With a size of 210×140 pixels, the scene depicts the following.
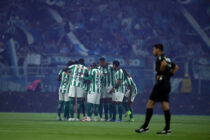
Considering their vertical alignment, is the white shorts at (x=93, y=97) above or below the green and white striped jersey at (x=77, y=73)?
below

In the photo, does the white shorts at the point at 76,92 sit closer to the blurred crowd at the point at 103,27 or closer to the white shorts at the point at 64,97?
the white shorts at the point at 64,97

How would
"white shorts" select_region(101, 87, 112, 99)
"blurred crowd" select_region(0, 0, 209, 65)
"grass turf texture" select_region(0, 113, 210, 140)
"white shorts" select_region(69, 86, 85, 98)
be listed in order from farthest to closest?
"blurred crowd" select_region(0, 0, 209, 65)
"white shorts" select_region(101, 87, 112, 99)
"white shorts" select_region(69, 86, 85, 98)
"grass turf texture" select_region(0, 113, 210, 140)

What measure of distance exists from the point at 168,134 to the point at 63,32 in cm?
2543

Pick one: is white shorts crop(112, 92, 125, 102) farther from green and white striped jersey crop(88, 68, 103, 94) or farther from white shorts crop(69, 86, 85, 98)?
white shorts crop(69, 86, 85, 98)

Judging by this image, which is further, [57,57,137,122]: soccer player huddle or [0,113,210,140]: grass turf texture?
[57,57,137,122]: soccer player huddle

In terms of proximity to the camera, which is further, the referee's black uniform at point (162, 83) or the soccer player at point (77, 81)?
the soccer player at point (77, 81)

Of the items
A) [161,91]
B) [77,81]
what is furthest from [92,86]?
[161,91]

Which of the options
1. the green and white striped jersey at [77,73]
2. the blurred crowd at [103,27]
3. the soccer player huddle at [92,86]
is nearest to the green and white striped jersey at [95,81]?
the soccer player huddle at [92,86]

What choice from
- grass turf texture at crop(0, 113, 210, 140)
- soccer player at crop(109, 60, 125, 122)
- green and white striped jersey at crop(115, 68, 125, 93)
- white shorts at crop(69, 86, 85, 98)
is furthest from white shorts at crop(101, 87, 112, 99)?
grass turf texture at crop(0, 113, 210, 140)

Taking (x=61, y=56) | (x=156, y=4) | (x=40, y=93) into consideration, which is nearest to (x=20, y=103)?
(x=40, y=93)

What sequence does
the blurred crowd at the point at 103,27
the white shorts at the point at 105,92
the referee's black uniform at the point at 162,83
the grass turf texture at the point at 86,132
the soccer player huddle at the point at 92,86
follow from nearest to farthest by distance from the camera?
the grass turf texture at the point at 86,132, the referee's black uniform at the point at 162,83, the soccer player huddle at the point at 92,86, the white shorts at the point at 105,92, the blurred crowd at the point at 103,27

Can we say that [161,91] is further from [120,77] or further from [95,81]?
[95,81]

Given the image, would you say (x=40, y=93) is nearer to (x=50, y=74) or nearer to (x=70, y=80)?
(x=50, y=74)

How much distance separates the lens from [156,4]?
3628 centimetres
